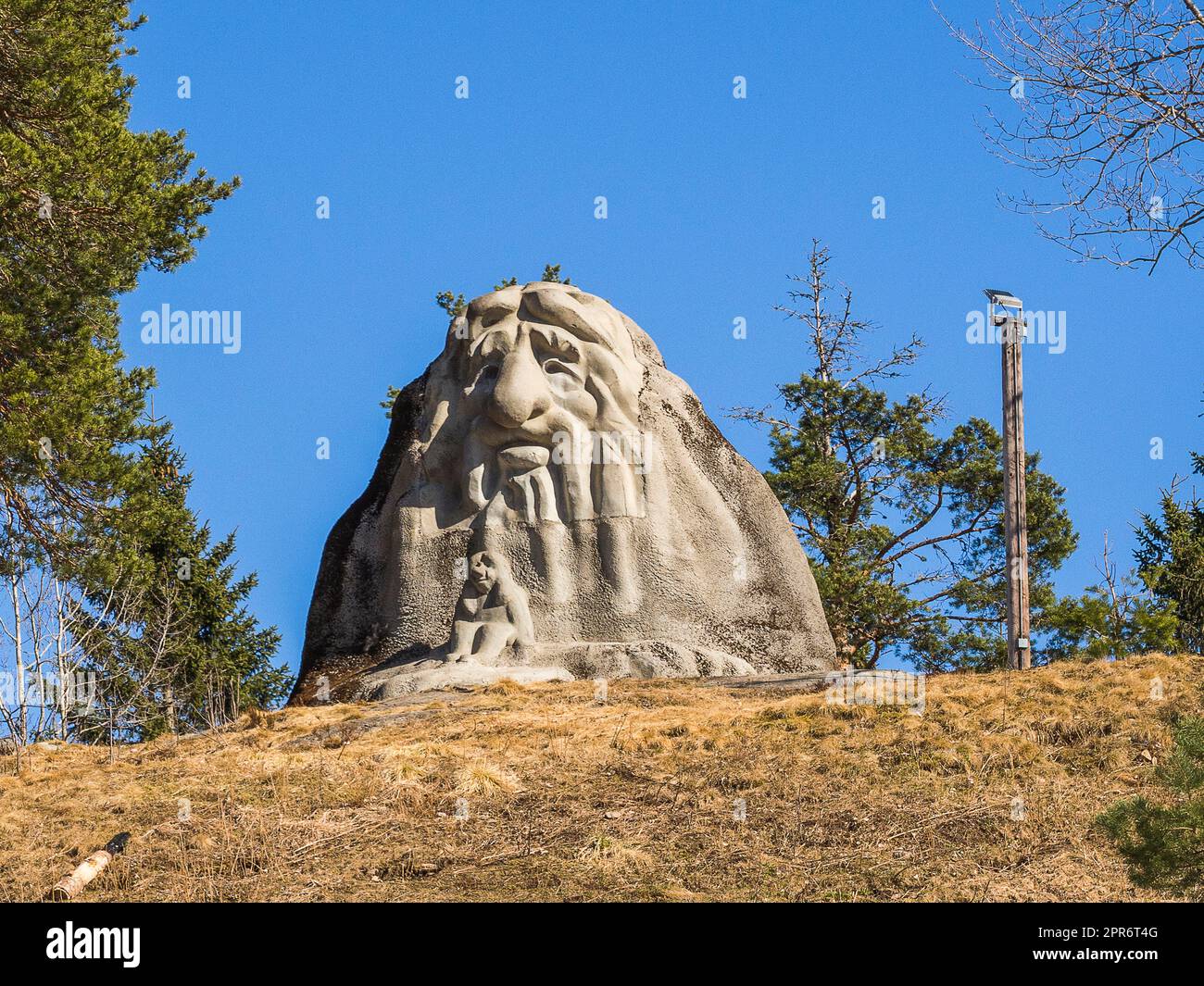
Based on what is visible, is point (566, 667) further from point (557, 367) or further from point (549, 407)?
point (557, 367)

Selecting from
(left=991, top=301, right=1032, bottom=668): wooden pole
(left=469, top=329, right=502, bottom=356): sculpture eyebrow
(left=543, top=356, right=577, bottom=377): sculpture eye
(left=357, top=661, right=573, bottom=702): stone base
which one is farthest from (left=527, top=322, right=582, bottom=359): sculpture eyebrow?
(left=991, top=301, right=1032, bottom=668): wooden pole

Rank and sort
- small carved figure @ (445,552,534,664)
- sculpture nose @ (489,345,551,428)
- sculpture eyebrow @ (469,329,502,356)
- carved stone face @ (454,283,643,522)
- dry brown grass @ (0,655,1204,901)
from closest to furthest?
dry brown grass @ (0,655,1204,901)
small carved figure @ (445,552,534,664)
sculpture nose @ (489,345,551,428)
carved stone face @ (454,283,643,522)
sculpture eyebrow @ (469,329,502,356)

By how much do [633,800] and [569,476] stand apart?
20.3ft

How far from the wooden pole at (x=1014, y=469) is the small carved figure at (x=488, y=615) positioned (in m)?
4.69

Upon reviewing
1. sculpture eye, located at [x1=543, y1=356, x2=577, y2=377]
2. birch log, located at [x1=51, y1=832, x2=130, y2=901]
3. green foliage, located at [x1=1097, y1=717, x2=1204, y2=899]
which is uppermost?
sculpture eye, located at [x1=543, y1=356, x2=577, y2=377]

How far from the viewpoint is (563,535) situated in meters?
16.1

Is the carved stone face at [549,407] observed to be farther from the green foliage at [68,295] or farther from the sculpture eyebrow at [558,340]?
the green foliage at [68,295]

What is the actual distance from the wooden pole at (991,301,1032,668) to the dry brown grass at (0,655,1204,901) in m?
2.55

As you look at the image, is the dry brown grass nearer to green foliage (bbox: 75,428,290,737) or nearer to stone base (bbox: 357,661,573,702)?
stone base (bbox: 357,661,573,702)

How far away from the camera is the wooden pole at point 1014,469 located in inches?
634

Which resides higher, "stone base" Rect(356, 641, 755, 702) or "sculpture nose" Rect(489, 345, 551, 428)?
"sculpture nose" Rect(489, 345, 551, 428)

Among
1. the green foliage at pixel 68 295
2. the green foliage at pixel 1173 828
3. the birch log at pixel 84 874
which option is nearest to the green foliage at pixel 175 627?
the green foliage at pixel 68 295

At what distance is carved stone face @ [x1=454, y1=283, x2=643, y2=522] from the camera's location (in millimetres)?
16172

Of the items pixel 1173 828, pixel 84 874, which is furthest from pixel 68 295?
pixel 1173 828
